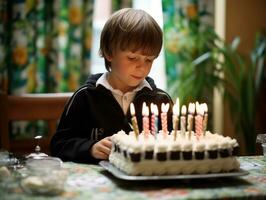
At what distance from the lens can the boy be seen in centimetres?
180

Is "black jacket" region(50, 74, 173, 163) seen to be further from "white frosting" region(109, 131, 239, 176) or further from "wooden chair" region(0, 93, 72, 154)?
"wooden chair" region(0, 93, 72, 154)

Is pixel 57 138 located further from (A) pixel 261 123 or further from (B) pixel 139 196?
(A) pixel 261 123

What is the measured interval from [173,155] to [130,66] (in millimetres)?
505

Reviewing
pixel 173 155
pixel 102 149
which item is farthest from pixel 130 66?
pixel 173 155

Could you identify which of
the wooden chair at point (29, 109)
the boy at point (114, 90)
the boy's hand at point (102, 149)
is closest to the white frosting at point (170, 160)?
the boy's hand at point (102, 149)

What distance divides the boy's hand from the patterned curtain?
5.05ft

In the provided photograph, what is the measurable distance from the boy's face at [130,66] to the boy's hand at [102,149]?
30 centimetres

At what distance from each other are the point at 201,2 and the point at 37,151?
2.21 metres

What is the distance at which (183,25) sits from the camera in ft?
11.5

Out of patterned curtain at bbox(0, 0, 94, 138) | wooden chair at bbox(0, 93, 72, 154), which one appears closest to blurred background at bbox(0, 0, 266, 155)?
patterned curtain at bbox(0, 0, 94, 138)

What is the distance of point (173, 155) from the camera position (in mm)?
1411

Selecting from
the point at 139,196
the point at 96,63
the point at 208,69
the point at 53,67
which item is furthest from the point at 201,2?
the point at 139,196

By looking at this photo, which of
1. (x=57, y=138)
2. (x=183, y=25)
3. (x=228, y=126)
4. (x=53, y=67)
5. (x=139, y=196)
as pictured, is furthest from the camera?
(x=228, y=126)

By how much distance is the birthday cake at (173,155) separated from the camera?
4.56ft
